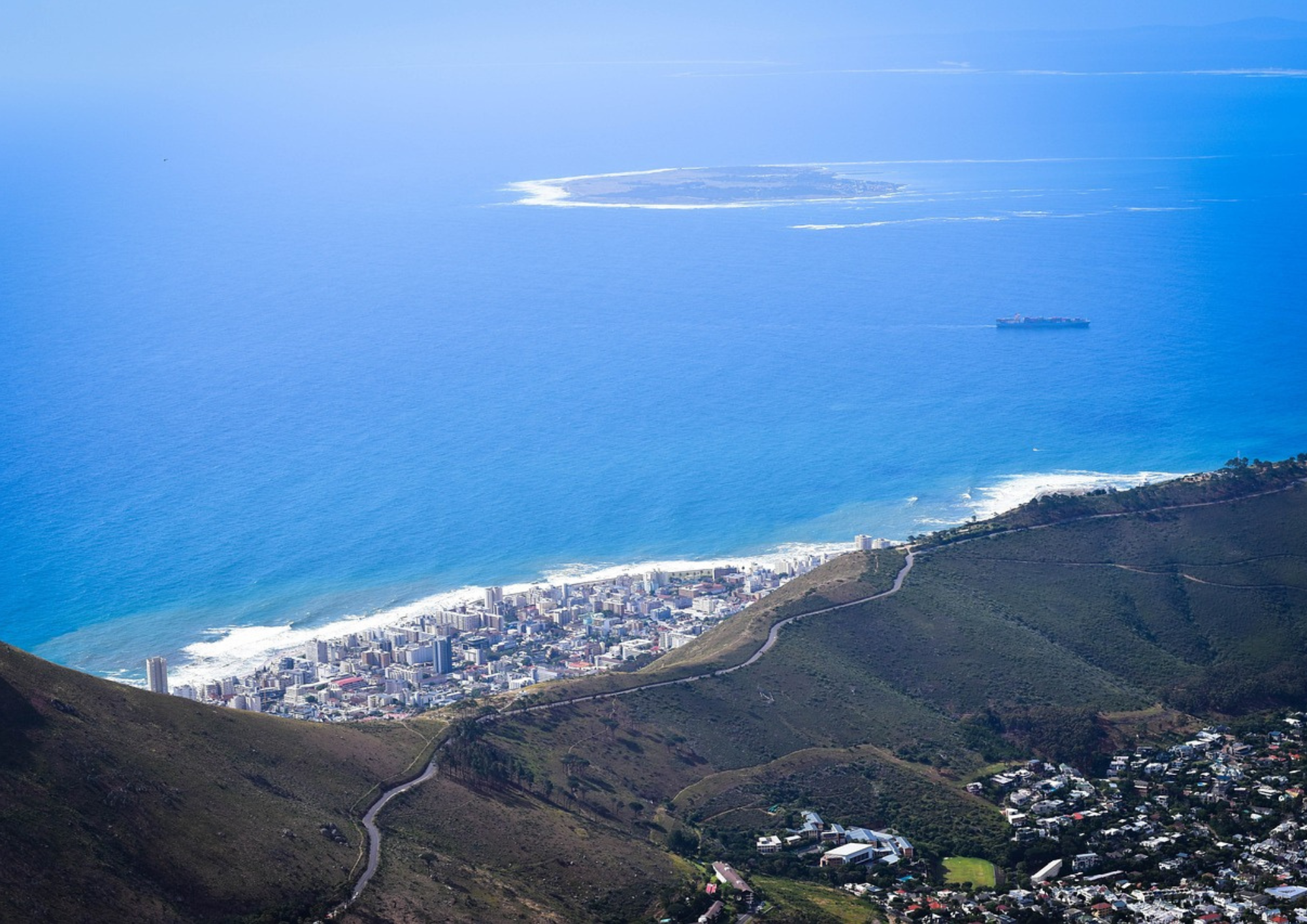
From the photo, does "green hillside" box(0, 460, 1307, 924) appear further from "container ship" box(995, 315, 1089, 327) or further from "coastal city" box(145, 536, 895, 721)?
"container ship" box(995, 315, 1089, 327)

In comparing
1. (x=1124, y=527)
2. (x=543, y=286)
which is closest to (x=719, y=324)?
(x=543, y=286)

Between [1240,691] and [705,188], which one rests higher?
[705,188]

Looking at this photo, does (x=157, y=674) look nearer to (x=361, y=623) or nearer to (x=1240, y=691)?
(x=361, y=623)

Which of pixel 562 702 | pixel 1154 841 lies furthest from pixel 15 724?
pixel 1154 841

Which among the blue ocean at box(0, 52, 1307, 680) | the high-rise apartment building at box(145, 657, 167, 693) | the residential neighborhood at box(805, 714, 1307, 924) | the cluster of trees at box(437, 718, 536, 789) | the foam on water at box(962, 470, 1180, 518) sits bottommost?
the residential neighborhood at box(805, 714, 1307, 924)

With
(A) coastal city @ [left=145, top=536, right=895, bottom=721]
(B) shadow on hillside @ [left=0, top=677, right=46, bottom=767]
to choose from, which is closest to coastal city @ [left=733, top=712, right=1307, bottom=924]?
(A) coastal city @ [left=145, top=536, right=895, bottom=721]

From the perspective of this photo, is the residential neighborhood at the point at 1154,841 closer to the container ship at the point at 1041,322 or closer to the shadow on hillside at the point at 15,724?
the shadow on hillside at the point at 15,724

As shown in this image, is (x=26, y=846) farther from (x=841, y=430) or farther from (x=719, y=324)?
(x=719, y=324)
